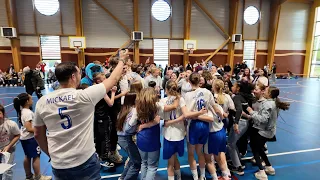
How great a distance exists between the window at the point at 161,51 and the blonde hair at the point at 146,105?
1585 cm

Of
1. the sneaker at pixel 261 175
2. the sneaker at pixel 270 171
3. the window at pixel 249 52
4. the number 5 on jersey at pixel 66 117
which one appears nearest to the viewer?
the number 5 on jersey at pixel 66 117

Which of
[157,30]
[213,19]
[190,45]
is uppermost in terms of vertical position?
[213,19]

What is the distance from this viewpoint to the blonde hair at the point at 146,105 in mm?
2510

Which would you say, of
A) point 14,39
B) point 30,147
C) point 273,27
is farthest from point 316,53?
point 14,39

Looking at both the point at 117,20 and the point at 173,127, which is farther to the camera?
the point at 117,20

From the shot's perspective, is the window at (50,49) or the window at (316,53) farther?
the window at (316,53)

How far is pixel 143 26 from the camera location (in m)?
17.4

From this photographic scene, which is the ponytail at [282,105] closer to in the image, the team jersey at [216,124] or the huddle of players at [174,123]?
the huddle of players at [174,123]

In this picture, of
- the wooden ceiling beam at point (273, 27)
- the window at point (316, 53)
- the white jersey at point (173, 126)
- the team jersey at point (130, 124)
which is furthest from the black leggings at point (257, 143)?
the window at point (316, 53)

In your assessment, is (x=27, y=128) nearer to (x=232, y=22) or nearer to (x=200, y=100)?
(x=200, y=100)

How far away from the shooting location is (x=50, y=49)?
1616 cm

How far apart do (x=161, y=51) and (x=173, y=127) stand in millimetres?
15798

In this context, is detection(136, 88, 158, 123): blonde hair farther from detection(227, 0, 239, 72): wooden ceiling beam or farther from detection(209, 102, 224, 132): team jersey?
detection(227, 0, 239, 72): wooden ceiling beam

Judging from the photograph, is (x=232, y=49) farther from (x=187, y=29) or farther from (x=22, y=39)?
(x=22, y=39)
